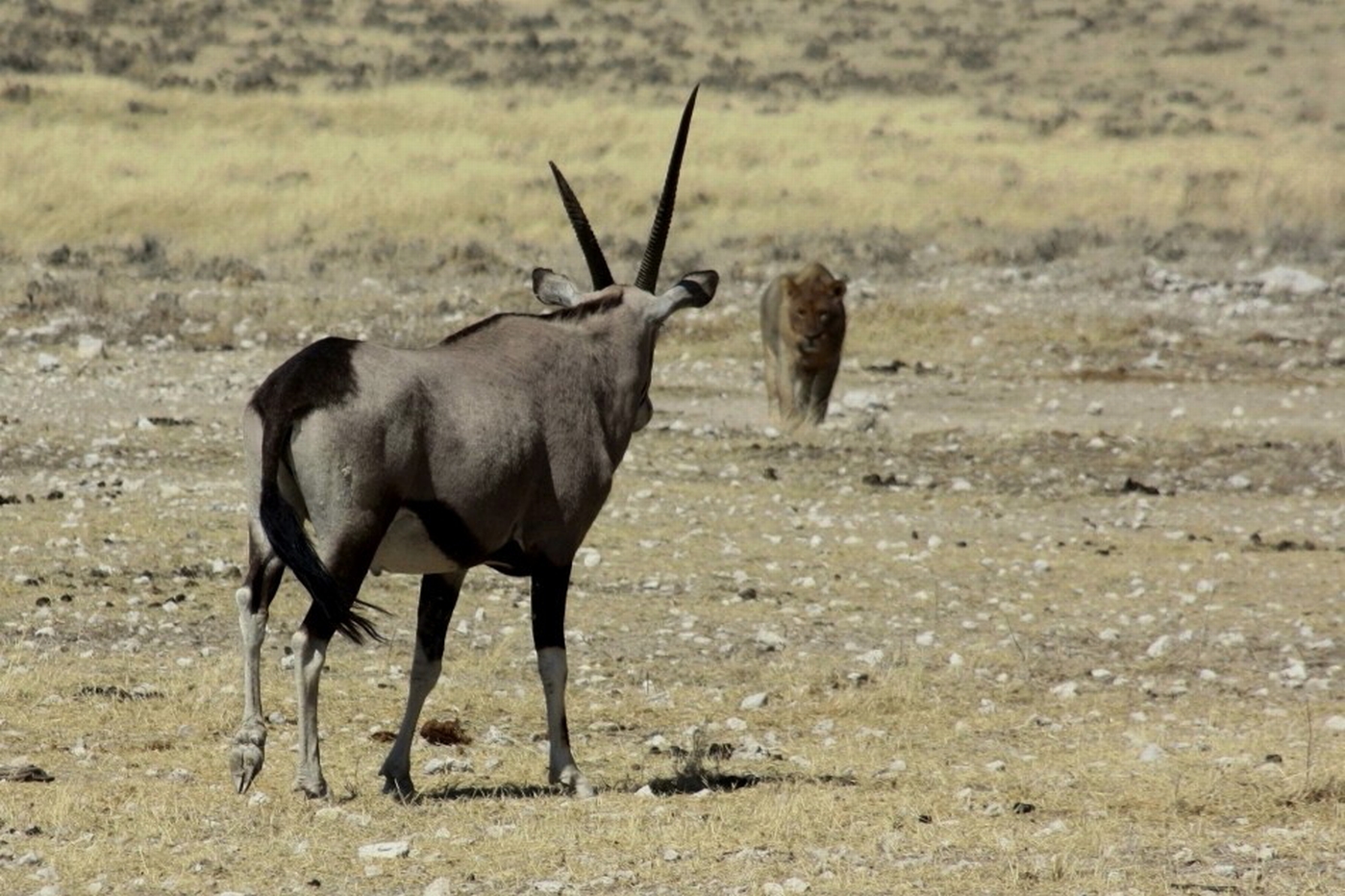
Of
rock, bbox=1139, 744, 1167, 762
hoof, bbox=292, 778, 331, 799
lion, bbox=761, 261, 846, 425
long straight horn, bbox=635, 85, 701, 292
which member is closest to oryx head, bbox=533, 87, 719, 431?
long straight horn, bbox=635, 85, 701, 292

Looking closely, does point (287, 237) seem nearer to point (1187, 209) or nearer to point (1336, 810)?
point (1187, 209)

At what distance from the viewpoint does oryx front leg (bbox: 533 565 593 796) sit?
8359 mm

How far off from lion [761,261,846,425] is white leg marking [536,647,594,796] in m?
12.1

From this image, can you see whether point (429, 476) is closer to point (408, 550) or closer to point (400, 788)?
point (408, 550)

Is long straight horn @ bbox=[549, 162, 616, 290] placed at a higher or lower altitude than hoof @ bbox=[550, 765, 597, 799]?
higher

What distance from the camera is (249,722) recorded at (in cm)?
764

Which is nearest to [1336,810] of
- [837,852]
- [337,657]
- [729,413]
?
[837,852]

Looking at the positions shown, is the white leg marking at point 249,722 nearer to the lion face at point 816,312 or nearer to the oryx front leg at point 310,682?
the oryx front leg at point 310,682

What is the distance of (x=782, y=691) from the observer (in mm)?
10609

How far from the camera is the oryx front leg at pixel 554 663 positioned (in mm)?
8359

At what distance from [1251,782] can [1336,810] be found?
50 cm

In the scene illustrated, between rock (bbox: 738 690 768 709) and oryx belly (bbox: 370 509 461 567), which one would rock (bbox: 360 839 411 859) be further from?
rock (bbox: 738 690 768 709)

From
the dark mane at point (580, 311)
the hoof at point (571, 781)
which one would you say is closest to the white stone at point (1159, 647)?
the dark mane at point (580, 311)

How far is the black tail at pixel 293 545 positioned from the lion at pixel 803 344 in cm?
1305
